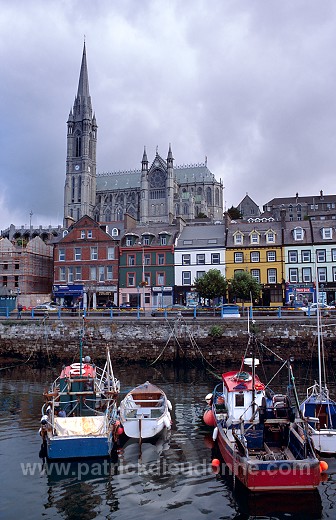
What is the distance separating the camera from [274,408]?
62.3 feet

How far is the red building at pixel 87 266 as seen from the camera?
66125 millimetres

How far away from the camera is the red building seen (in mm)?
66125

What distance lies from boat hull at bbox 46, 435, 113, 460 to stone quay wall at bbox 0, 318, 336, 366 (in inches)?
921

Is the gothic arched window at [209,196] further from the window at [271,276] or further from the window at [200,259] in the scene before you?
the window at [271,276]

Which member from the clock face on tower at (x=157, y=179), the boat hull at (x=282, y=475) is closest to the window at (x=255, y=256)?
the boat hull at (x=282, y=475)

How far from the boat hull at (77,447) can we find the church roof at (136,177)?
154158mm

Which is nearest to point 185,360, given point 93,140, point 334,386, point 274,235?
point 334,386

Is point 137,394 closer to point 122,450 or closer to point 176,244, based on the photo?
point 122,450

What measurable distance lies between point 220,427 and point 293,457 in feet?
11.6

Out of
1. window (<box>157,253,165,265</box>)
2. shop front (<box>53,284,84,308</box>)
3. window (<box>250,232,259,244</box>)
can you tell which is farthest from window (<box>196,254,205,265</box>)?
shop front (<box>53,284,84,308</box>)

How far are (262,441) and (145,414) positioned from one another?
6.12 m

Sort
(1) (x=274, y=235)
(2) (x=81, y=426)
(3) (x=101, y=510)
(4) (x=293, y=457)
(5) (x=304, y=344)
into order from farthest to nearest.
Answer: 1. (1) (x=274, y=235)
2. (5) (x=304, y=344)
3. (2) (x=81, y=426)
4. (4) (x=293, y=457)
5. (3) (x=101, y=510)

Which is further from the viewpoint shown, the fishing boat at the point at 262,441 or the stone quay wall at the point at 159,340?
the stone quay wall at the point at 159,340

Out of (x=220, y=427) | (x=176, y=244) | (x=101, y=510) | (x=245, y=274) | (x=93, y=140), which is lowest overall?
(x=101, y=510)
